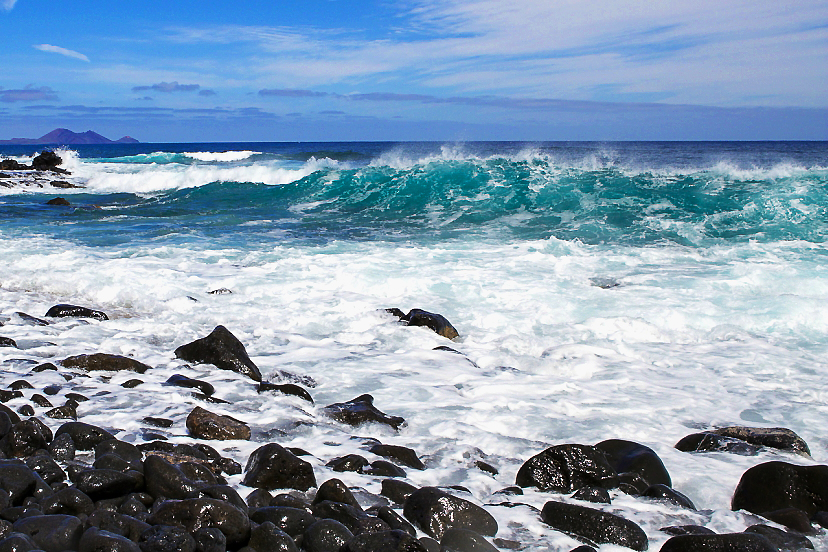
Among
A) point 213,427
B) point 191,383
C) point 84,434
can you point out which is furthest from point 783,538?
point 191,383

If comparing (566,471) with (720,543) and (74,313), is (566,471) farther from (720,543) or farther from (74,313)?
(74,313)

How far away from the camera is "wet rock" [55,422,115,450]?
3.51 m

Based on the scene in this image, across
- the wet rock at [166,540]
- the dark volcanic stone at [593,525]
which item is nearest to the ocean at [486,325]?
the dark volcanic stone at [593,525]

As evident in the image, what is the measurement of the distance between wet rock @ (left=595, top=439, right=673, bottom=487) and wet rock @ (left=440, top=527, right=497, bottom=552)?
4.39 feet

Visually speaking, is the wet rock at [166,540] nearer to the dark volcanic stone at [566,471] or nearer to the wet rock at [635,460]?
the dark volcanic stone at [566,471]

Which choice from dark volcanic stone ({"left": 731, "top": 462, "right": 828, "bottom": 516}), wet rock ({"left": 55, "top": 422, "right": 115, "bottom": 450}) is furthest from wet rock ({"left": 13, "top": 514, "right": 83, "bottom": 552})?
dark volcanic stone ({"left": 731, "top": 462, "right": 828, "bottom": 516})

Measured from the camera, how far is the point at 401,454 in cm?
378

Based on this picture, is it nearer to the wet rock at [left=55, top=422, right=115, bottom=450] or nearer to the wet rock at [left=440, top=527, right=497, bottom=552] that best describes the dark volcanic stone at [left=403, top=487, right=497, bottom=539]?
the wet rock at [left=440, top=527, right=497, bottom=552]

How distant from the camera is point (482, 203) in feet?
57.4

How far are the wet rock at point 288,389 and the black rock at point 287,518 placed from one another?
186 cm

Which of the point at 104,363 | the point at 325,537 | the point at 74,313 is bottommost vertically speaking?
the point at 325,537

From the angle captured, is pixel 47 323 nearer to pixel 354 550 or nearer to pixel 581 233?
pixel 354 550

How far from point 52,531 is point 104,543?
0.28 m

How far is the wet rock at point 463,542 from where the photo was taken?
2.77m
